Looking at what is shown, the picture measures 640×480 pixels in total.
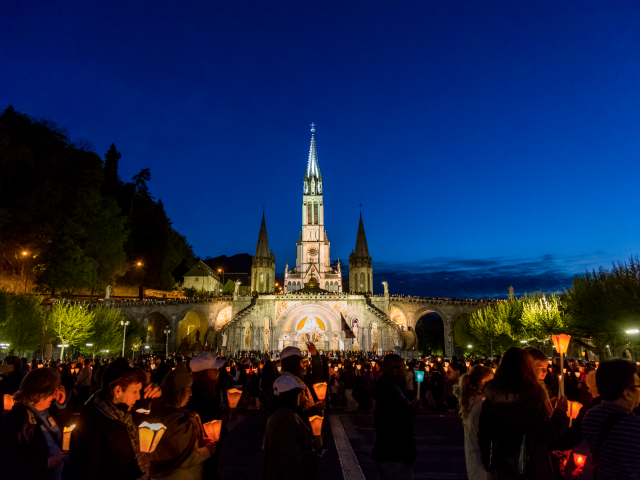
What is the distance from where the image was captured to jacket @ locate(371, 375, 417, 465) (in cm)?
441

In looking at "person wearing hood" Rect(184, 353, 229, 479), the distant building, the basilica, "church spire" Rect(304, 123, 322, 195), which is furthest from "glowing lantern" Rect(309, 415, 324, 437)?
"church spire" Rect(304, 123, 322, 195)

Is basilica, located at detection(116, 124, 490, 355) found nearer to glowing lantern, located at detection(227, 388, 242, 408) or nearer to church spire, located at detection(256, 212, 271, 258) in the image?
church spire, located at detection(256, 212, 271, 258)

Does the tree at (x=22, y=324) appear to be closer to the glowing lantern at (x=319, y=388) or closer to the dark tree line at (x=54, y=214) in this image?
the dark tree line at (x=54, y=214)

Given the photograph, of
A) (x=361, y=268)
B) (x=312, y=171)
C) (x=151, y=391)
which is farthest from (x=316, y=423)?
(x=312, y=171)

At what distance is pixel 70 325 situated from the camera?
35.2 m

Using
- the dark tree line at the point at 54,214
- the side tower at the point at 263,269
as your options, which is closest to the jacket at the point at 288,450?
the dark tree line at the point at 54,214

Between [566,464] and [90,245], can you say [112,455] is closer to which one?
[566,464]

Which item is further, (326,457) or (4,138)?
(4,138)

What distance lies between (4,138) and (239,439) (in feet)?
153

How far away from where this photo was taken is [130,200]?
65.8m

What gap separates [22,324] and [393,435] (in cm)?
3350

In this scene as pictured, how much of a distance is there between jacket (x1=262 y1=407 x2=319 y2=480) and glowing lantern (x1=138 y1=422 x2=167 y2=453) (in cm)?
79

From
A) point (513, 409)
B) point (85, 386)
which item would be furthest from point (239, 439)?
point (513, 409)

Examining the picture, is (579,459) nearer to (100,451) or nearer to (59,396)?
(100,451)
